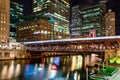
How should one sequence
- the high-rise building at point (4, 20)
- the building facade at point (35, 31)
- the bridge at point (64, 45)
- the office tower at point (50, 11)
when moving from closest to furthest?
the bridge at point (64, 45)
the high-rise building at point (4, 20)
the building facade at point (35, 31)
the office tower at point (50, 11)

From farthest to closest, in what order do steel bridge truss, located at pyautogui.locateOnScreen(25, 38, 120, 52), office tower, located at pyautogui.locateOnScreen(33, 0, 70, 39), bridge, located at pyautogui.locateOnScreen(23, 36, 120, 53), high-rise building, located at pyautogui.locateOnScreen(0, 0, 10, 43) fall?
office tower, located at pyautogui.locateOnScreen(33, 0, 70, 39), high-rise building, located at pyautogui.locateOnScreen(0, 0, 10, 43), steel bridge truss, located at pyautogui.locateOnScreen(25, 38, 120, 52), bridge, located at pyautogui.locateOnScreen(23, 36, 120, 53)

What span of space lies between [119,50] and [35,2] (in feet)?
501

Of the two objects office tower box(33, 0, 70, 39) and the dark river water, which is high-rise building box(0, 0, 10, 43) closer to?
the dark river water

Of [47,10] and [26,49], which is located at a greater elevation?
[47,10]

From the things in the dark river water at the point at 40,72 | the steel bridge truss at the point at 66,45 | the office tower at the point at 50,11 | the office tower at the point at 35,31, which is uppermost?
the office tower at the point at 50,11

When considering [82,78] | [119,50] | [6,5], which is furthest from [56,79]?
[6,5]

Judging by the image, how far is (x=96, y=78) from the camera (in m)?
32.3

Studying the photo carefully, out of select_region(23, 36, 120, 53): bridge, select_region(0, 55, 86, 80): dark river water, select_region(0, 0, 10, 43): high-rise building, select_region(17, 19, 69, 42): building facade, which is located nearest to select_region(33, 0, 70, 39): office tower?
select_region(17, 19, 69, 42): building facade

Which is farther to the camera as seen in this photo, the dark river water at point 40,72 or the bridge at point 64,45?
the bridge at point 64,45

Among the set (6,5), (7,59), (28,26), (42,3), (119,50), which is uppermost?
(42,3)

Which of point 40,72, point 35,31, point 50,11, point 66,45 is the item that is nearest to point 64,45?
point 66,45

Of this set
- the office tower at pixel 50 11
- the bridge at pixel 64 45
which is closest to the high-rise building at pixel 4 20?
the bridge at pixel 64 45

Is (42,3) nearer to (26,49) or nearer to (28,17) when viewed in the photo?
(28,17)

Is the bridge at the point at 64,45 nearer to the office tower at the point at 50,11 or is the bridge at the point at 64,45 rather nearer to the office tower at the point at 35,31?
the office tower at the point at 35,31
